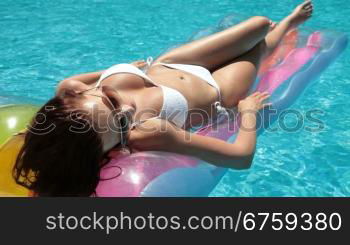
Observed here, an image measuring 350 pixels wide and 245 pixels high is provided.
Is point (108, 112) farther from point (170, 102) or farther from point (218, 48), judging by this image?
point (218, 48)

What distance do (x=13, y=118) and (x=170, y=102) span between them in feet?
2.66

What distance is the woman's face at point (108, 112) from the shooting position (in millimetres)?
1920

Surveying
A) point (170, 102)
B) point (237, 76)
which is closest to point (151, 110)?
point (170, 102)

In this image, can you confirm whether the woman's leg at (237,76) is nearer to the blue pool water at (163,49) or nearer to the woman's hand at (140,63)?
the woman's hand at (140,63)

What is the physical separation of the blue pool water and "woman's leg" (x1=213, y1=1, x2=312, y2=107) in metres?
0.62

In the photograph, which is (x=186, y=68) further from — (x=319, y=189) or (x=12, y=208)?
(x=12, y=208)

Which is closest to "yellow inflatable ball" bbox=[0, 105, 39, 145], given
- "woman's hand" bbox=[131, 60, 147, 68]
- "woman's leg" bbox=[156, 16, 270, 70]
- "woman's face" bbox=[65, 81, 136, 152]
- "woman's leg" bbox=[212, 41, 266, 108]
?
"woman's face" bbox=[65, 81, 136, 152]

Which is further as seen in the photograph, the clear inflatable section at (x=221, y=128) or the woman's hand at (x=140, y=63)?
the woman's hand at (x=140, y=63)

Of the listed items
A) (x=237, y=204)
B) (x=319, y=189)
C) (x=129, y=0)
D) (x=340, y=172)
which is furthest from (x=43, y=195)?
(x=129, y=0)

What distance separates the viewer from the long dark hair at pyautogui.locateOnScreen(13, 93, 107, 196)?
1.82m

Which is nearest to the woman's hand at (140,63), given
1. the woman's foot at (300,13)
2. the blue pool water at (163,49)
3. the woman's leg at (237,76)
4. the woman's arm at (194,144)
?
the woman's leg at (237,76)

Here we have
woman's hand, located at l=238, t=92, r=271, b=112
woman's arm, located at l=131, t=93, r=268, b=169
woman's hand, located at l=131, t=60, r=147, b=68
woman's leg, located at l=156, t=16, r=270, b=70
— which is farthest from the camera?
woman's hand, located at l=131, t=60, r=147, b=68

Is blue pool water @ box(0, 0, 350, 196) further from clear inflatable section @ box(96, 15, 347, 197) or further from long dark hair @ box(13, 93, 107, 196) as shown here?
long dark hair @ box(13, 93, 107, 196)

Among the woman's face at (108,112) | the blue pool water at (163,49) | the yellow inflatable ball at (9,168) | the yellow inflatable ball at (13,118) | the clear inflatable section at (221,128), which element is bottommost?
the blue pool water at (163,49)
